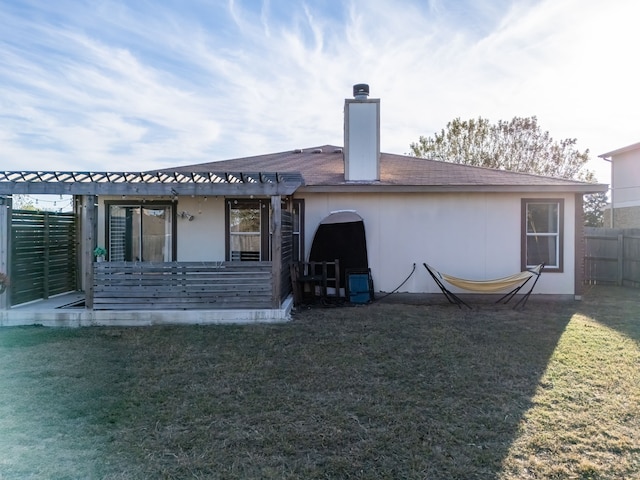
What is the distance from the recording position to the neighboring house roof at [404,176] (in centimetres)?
866

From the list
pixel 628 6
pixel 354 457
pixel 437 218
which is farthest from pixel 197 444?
pixel 628 6

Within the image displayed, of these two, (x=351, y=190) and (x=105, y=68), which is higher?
(x=105, y=68)

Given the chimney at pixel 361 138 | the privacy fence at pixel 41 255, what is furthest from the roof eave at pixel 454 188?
the privacy fence at pixel 41 255

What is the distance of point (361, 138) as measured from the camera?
9711 millimetres

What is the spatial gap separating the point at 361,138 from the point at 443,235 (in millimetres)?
2729

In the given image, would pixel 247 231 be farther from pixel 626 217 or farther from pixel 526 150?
pixel 526 150

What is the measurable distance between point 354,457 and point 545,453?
1318mm

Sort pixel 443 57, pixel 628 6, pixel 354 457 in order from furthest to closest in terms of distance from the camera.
→ pixel 443 57, pixel 628 6, pixel 354 457

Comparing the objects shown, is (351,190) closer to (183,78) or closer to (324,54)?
(324,54)

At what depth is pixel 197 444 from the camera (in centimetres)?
321

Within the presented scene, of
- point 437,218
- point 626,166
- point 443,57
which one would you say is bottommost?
point 437,218

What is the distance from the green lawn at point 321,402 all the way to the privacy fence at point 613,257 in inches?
229

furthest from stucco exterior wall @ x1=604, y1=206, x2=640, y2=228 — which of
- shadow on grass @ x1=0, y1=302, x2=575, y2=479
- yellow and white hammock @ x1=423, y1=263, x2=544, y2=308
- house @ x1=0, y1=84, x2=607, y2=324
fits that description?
shadow on grass @ x1=0, y1=302, x2=575, y2=479

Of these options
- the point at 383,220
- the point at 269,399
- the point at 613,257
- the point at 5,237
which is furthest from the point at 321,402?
the point at 613,257
